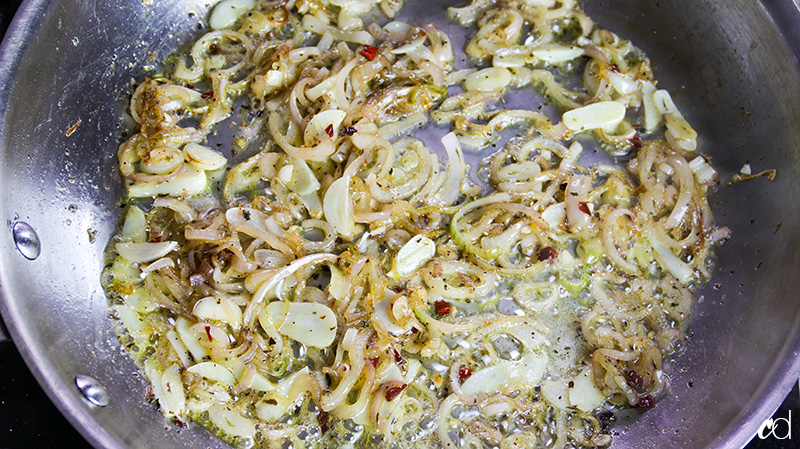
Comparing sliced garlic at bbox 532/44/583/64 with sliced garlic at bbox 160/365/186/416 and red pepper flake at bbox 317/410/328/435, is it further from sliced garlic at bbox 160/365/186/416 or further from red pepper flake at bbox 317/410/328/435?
sliced garlic at bbox 160/365/186/416

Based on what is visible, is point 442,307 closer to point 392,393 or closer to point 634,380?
point 392,393

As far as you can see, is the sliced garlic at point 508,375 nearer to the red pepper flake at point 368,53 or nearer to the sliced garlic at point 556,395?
the sliced garlic at point 556,395

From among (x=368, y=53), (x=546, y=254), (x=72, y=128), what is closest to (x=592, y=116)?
(x=546, y=254)

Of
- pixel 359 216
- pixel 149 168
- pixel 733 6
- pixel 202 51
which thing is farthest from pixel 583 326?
pixel 202 51

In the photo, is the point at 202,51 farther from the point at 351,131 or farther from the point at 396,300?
the point at 396,300

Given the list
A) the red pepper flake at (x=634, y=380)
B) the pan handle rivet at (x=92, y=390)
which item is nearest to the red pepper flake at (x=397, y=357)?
the red pepper flake at (x=634, y=380)

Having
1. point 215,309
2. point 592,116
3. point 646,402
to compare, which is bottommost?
point 646,402
